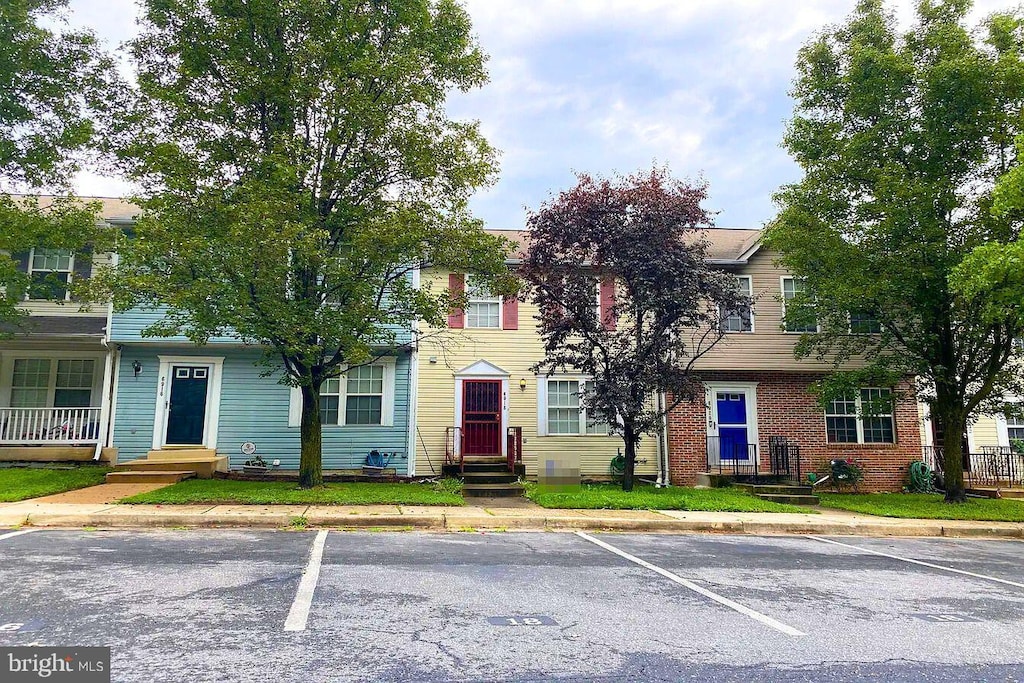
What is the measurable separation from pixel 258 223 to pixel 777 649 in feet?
30.6

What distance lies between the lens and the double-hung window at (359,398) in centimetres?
1653

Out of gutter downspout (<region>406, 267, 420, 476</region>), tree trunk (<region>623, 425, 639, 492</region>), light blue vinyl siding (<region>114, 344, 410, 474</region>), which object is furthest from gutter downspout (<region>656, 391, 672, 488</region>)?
light blue vinyl siding (<region>114, 344, 410, 474</region>)

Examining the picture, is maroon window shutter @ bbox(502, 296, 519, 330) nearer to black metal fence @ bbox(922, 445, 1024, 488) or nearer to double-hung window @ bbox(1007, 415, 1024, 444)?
black metal fence @ bbox(922, 445, 1024, 488)

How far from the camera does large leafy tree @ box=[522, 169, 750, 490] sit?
44.9 feet

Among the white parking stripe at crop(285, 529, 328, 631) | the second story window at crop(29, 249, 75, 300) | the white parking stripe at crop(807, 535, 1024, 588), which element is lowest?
the white parking stripe at crop(807, 535, 1024, 588)

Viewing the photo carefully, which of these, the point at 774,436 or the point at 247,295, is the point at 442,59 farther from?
the point at 774,436

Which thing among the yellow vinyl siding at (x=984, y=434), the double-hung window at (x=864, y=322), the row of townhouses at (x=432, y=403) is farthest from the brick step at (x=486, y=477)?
the yellow vinyl siding at (x=984, y=434)

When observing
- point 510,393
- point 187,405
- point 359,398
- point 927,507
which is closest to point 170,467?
point 187,405

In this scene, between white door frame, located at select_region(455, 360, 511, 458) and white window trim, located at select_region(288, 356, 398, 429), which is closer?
white window trim, located at select_region(288, 356, 398, 429)

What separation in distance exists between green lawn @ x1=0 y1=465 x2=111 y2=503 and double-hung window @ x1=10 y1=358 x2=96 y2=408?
2.14 meters

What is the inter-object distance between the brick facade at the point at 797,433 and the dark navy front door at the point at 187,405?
1175cm

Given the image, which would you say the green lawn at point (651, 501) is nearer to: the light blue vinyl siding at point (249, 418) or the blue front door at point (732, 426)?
the blue front door at point (732, 426)

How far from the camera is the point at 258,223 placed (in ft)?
34.8

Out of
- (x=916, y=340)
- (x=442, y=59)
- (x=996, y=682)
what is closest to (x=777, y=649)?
(x=996, y=682)
